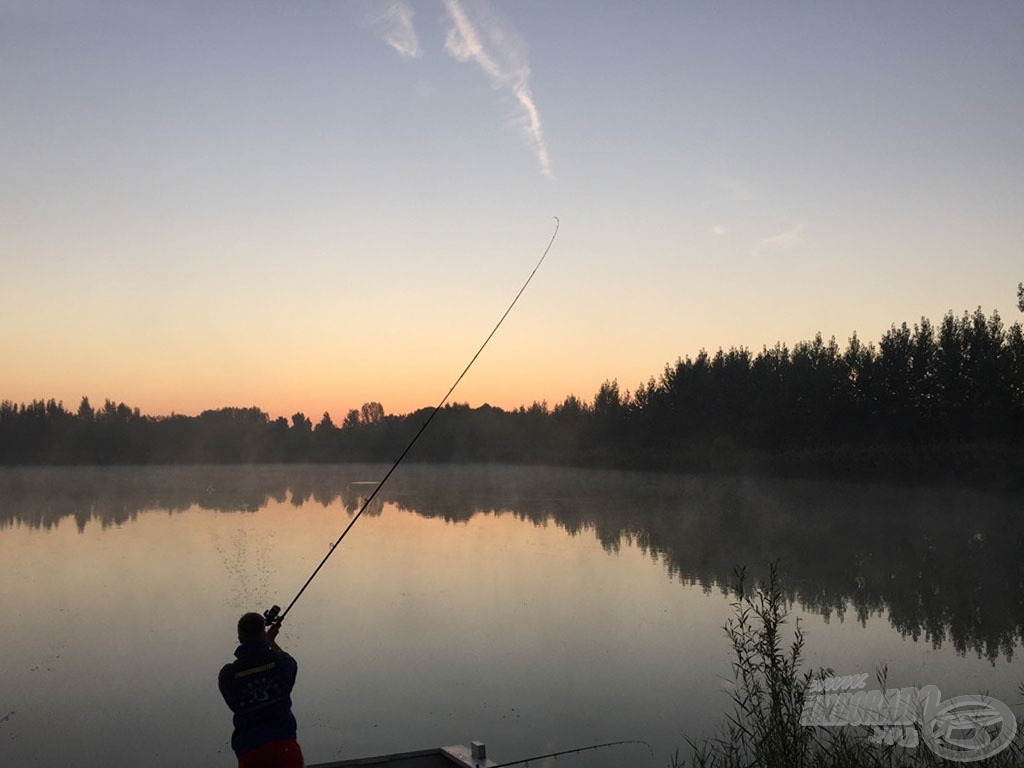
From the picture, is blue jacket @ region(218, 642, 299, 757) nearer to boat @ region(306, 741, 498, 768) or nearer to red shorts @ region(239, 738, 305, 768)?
red shorts @ region(239, 738, 305, 768)

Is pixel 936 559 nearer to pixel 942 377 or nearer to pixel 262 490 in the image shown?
pixel 942 377

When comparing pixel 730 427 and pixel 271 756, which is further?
pixel 730 427

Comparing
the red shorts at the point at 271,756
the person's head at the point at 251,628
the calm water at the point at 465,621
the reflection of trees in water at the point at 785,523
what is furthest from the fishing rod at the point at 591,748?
the reflection of trees in water at the point at 785,523

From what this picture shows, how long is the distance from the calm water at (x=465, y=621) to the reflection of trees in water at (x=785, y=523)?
0.14 m

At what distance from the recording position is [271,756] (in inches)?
192

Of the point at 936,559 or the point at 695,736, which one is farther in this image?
the point at 936,559

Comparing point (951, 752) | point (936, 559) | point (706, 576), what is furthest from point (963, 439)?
point (951, 752)

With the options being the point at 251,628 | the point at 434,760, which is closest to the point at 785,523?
the point at 434,760

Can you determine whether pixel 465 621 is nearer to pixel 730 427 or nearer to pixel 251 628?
pixel 251 628

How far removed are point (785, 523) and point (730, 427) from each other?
34.9m

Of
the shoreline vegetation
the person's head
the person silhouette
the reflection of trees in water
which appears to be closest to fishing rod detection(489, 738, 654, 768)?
the person silhouette

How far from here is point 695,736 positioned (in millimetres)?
8352

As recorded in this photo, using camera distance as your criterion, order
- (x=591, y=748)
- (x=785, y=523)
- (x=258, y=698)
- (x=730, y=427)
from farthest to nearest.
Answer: (x=730, y=427)
(x=785, y=523)
(x=591, y=748)
(x=258, y=698)

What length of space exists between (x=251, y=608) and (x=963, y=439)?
135ft
